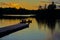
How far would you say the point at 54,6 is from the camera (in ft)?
360

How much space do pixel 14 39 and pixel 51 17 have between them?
90.1 m

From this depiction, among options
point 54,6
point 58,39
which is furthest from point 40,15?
point 58,39

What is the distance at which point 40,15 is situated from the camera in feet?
379

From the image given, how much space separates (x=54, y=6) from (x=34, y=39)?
83362mm

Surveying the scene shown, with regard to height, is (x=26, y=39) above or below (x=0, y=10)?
above

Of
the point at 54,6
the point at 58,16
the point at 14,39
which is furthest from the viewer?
the point at 58,16

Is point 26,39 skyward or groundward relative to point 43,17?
skyward

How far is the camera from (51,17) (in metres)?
116

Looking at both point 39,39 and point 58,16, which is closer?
point 39,39

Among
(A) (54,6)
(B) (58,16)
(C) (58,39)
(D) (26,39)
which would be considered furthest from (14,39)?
(B) (58,16)

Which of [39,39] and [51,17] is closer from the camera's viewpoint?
[39,39]

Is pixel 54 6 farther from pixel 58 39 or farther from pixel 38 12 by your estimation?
pixel 58 39

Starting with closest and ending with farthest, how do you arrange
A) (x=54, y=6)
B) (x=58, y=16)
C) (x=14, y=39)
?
(x=14, y=39) < (x=54, y=6) < (x=58, y=16)

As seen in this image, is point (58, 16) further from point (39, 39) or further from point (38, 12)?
point (39, 39)
